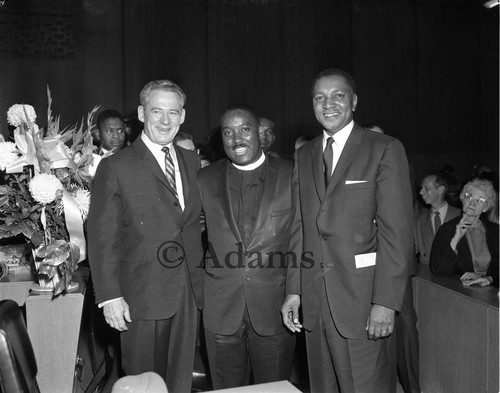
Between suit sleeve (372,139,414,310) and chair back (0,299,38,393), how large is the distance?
1.23 m

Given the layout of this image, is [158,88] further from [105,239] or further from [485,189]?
[485,189]

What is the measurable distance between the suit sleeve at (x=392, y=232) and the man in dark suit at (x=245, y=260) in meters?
0.38

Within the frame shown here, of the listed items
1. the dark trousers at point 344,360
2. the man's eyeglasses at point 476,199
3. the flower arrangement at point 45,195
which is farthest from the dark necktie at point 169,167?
the man's eyeglasses at point 476,199

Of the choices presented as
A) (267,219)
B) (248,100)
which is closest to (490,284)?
(267,219)

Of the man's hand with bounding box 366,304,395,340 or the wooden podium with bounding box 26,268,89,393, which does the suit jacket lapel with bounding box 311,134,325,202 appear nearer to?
the man's hand with bounding box 366,304,395,340

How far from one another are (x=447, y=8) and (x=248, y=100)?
319 centimetres

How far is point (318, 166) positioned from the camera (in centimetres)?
225

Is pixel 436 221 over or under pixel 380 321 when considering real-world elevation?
over

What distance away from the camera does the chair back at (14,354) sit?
1442 mm

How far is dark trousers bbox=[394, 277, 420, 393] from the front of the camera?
2.99 m

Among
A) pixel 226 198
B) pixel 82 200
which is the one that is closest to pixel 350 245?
pixel 226 198

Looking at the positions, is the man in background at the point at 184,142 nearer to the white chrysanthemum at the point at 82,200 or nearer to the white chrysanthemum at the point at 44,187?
the white chrysanthemum at the point at 82,200

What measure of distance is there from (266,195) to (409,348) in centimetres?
132

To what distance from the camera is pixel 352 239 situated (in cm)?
214
